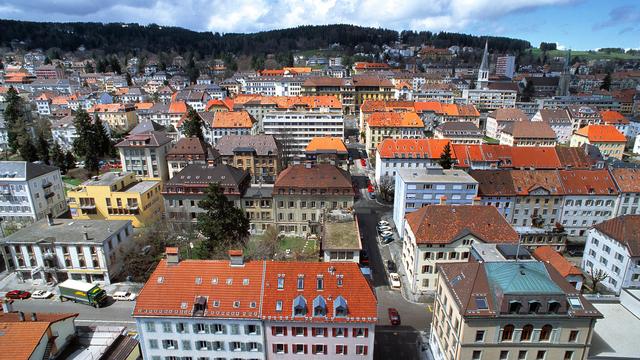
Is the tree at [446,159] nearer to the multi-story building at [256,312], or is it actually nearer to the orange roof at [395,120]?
the orange roof at [395,120]

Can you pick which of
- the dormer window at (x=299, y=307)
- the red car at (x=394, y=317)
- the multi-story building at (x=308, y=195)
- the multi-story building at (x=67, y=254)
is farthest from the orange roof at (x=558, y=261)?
the multi-story building at (x=67, y=254)

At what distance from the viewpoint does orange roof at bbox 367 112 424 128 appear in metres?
123

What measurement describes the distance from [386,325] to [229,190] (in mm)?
40939

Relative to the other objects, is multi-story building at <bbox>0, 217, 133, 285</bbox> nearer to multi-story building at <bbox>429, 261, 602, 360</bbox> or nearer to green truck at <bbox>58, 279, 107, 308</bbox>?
green truck at <bbox>58, 279, 107, 308</bbox>

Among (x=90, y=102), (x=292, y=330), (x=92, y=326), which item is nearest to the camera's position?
(x=292, y=330)

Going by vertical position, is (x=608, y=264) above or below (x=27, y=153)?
below

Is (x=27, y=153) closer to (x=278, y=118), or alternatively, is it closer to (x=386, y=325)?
(x=278, y=118)

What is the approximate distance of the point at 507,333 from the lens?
118ft

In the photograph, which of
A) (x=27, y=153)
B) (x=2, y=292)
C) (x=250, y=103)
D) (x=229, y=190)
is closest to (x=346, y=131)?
(x=250, y=103)

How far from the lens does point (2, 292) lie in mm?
58562

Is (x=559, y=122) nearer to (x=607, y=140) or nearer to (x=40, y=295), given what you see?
(x=607, y=140)

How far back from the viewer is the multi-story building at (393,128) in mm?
122562

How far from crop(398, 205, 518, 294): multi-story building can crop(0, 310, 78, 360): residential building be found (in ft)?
148

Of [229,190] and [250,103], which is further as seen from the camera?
[250,103]
